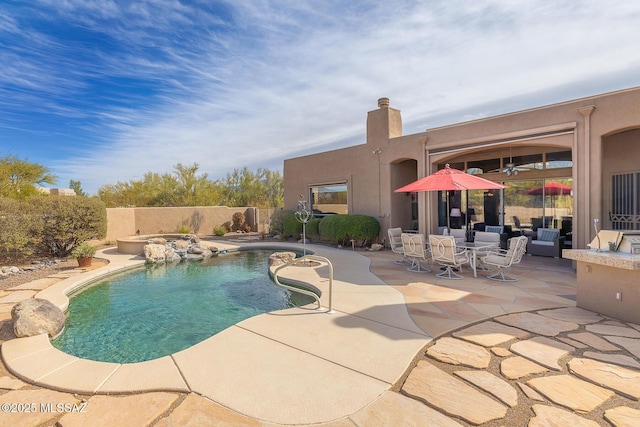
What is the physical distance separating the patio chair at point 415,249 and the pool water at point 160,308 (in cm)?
296

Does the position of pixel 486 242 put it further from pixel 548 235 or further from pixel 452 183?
pixel 548 235

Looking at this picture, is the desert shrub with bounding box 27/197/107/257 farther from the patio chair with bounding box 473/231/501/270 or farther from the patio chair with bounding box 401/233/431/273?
the patio chair with bounding box 473/231/501/270

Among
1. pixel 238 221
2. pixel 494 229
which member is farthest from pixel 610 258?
pixel 238 221

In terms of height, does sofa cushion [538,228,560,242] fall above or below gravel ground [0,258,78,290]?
above

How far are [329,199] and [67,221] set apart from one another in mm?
10223

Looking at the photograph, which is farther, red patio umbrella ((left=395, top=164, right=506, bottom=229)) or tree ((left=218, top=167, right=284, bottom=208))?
tree ((left=218, top=167, right=284, bottom=208))

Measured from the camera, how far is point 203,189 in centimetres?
2336

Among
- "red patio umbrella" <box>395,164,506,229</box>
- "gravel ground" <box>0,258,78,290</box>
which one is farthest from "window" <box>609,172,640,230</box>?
"gravel ground" <box>0,258,78,290</box>

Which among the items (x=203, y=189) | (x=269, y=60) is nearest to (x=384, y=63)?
(x=269, y=60)

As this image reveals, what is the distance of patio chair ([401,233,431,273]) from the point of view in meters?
8.02

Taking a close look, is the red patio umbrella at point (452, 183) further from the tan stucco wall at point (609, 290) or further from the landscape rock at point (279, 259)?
the landscape rock at point (279, 259)

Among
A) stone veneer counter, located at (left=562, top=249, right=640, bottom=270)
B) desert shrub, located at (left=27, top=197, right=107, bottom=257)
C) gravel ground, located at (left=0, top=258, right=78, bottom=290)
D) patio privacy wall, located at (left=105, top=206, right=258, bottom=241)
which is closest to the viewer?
stone veneer counter, located at (left=562, top=249, right=640, bottom=270)

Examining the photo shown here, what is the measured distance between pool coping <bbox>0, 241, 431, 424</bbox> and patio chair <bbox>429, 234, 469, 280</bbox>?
2.79 metres

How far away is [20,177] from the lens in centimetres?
1477
